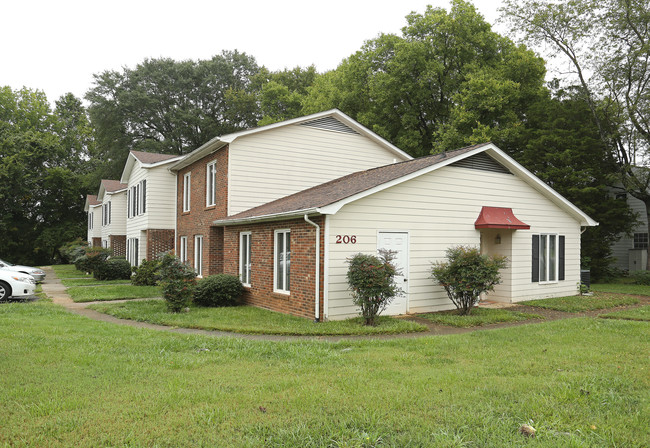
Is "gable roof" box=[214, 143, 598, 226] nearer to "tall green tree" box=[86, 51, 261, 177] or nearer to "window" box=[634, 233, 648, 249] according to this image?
"window" box=[634, 233, 648, 249]

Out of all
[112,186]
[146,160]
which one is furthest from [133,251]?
[112,186]

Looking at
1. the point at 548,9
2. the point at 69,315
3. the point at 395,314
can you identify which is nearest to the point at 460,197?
the point at 395,314

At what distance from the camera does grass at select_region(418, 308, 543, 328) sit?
10.9 meters

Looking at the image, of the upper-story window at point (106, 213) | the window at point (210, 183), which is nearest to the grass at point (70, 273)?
the upper-story window at point (106, 213)

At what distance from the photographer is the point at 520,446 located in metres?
3.95

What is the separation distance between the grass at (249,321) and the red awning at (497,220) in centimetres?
446

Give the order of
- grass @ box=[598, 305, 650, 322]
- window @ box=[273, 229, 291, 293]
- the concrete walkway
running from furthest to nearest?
1. window @ box=[273, 229, 291, 293]
2. grass @ box=[598, 305, 650, 322]
3. the concrete walkway

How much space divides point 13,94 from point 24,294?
45451mm

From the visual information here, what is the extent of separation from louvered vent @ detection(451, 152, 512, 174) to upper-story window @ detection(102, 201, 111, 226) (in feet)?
88.0

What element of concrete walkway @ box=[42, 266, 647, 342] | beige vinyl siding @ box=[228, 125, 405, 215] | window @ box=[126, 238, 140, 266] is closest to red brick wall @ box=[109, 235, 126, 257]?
window @ box=[126, 238, 140, 266]

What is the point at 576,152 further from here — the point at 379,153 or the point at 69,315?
the point at 69,315

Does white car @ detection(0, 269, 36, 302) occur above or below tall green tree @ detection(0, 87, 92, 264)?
below

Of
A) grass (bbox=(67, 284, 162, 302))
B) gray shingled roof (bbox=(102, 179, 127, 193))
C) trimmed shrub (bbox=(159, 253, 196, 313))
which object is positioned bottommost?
grass (bbox=(67, 284, 162, 302))

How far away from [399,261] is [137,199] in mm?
17134
